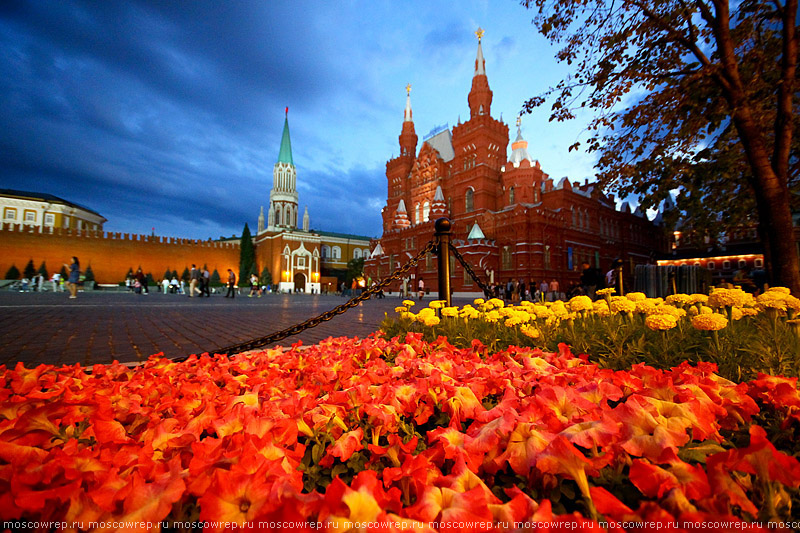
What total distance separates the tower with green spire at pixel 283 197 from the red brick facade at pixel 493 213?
2321cm

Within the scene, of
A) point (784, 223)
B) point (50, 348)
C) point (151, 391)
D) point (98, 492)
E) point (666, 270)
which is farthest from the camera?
point (666, 270)

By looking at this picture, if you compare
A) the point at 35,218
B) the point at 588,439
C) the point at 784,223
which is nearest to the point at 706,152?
the point at 784,223

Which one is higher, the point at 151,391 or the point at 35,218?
the point at 35,218

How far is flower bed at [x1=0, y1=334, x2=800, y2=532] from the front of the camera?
0.71 m

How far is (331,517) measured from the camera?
647mm

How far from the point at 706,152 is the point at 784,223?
7.90 ft

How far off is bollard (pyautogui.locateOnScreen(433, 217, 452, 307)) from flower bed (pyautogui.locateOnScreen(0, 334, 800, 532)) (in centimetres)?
229

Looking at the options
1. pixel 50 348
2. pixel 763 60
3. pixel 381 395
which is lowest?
pixel 50 348

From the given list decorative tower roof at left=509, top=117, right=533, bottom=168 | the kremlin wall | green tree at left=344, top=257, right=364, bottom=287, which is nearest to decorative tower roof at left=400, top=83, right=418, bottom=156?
decorative tower roof at left=509, top=117, right=533, bottom=168

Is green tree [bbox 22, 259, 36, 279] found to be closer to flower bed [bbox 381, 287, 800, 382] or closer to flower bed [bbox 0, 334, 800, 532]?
flower bed [bbox 0, 334, 800, 532]

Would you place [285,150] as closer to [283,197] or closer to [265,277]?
[283,197]

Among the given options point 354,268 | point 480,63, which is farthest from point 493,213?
point 354,268

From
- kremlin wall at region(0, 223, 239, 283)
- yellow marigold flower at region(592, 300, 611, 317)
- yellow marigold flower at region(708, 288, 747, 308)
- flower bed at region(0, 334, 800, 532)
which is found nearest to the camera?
flower bed at region(0, 334, 800, 532)

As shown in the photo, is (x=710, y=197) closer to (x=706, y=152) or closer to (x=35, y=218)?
(x=706, y=152)
